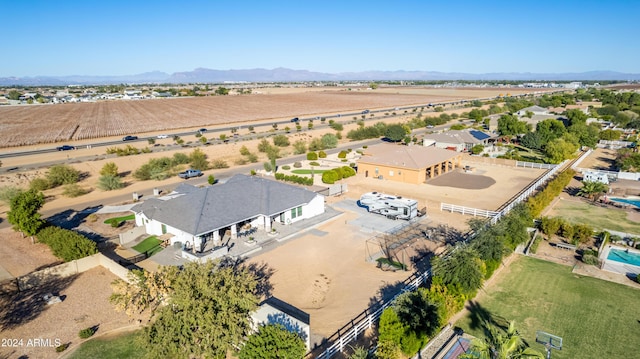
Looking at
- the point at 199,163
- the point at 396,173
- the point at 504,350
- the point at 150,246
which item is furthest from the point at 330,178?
the point at 504,350

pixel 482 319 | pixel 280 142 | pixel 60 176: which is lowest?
pixel 280 142

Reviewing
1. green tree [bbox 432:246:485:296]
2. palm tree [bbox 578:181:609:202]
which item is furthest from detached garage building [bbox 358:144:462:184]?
green tree [bbox 432:246:485:296]

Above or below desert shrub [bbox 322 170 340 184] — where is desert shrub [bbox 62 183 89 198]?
below

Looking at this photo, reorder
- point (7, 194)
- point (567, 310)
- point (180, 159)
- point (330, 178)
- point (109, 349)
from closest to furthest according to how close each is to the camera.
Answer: point (109, 349) → point (567, 310) → point (7, 194) → point (330, 178) → point (180, 159)

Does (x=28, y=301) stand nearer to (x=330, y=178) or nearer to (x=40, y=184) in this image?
(x=40, y=184)

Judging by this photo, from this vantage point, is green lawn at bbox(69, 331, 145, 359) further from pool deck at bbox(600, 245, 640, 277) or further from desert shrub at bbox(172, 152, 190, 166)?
desert shrub at bbox(172, 152, 190, 166)

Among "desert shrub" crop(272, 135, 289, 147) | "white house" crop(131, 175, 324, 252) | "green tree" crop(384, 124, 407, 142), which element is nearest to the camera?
"white house" crop(131, 175, 324, 252)

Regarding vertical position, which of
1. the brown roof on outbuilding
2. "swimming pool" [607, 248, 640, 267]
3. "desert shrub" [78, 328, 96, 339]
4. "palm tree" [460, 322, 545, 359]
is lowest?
"swimming pool" [607, 248, 640, 267]

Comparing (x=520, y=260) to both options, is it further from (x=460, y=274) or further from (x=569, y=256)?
(x=460, y=274)

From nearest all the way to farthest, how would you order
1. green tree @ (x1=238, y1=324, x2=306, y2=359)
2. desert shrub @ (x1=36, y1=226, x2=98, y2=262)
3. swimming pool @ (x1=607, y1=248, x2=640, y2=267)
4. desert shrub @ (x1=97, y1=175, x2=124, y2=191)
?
1. green tree @ (x1=238, y1=324, x2=306, y2=359)
2. desert shrub @ (x1=36, y1=226, x2=98, y2=262)
3. swimming pool @ (x1=607, y1=248, x2=640, y2=267)
4. desert shrub @ (x1=97, y1=175, x2=124, y2=191)
